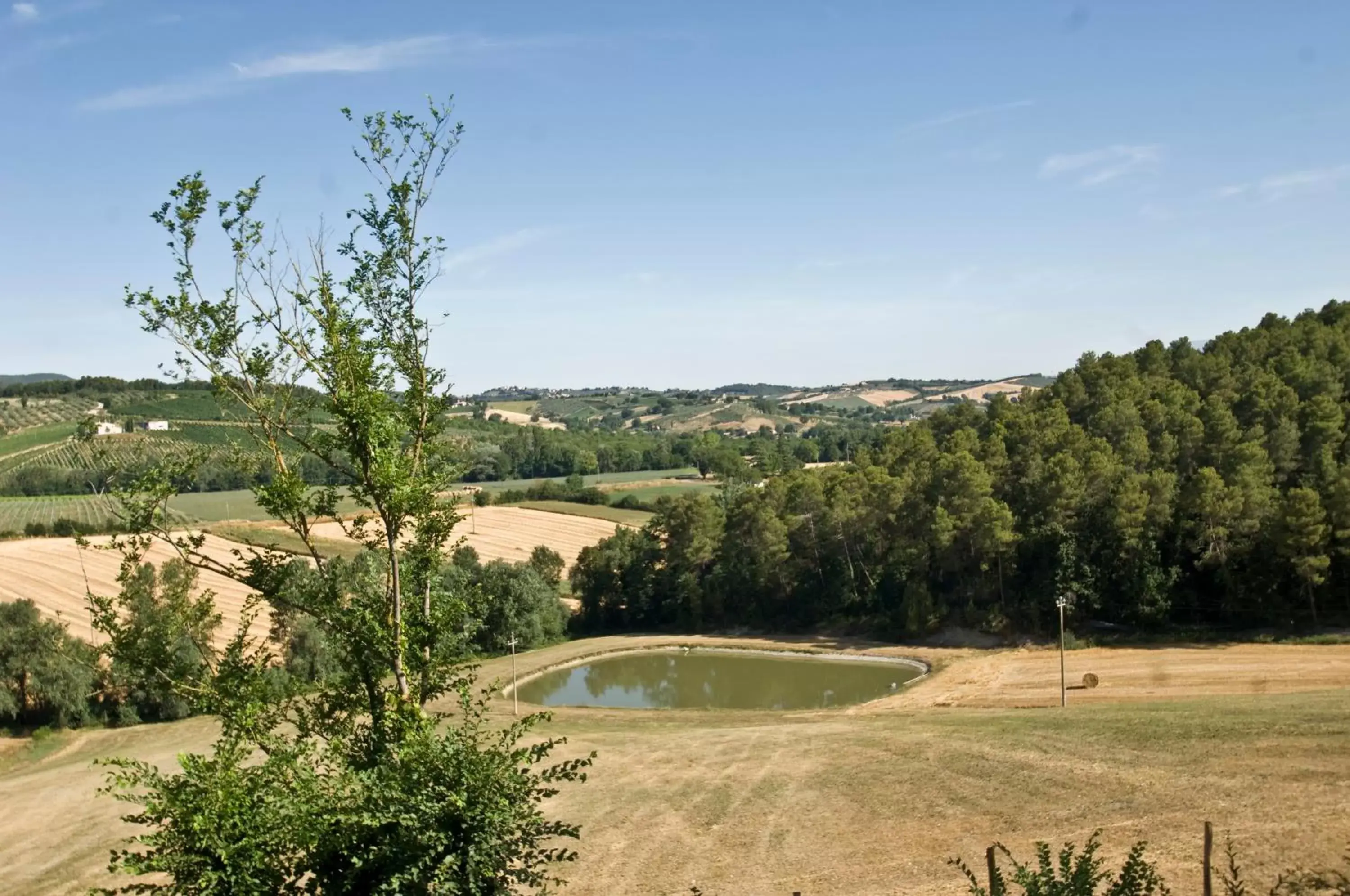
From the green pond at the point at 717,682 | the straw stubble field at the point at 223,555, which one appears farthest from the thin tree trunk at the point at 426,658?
the green pond at the point at 717,682

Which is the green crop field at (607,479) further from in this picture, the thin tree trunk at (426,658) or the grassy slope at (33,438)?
the thin tree trunk at (426,658)

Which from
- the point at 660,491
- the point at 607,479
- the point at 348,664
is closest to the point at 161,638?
the point at 348,664

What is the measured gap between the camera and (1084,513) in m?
48.1

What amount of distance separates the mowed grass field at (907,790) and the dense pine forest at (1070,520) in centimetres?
833

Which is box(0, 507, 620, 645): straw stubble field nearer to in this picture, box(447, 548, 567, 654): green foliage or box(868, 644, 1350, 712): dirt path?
box(447, 548, 567, 654): green foliage

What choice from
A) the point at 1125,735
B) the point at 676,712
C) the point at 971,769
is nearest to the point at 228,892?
the point at 971,769

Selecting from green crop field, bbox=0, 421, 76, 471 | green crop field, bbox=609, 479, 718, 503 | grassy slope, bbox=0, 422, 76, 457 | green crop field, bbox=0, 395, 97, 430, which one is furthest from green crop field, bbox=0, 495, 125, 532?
green crop field, bbox=609, 479, 718, 503

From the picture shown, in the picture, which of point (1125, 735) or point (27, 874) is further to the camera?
point (1125, 735)

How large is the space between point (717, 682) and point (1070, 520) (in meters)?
18.6

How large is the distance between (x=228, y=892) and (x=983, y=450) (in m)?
51.5

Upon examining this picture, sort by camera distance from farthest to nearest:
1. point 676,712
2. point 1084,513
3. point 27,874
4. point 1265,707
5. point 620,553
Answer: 1. point 620,553
2. point 1084,513
3. point 676,712
4. point 1265,707
5. point 27,874

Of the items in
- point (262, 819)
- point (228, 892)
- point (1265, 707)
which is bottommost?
point (1265, 707)

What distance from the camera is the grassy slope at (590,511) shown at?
88.3 m

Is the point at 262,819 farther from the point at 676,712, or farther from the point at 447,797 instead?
the point at 676,712
